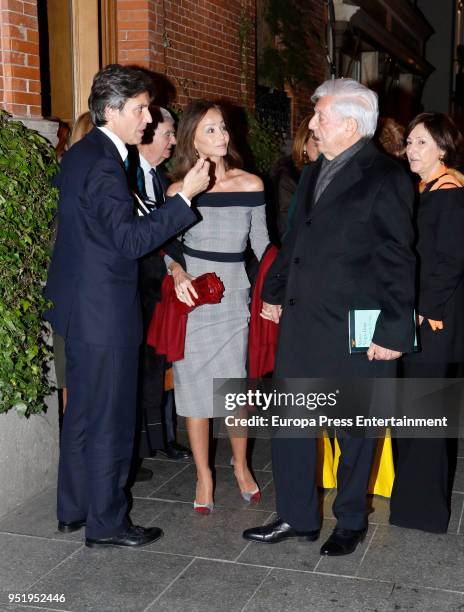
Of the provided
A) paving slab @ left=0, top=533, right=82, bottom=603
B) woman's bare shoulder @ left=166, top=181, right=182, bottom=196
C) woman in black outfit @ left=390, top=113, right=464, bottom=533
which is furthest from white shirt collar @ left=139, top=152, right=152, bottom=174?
paving slab @ left=0, top=533, right=82, bottom=603

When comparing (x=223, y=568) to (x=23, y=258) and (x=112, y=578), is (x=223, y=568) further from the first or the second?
(x=23, y=258)

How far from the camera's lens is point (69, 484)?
172 inches

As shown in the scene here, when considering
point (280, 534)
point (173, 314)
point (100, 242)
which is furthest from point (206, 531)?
point (100, 242)

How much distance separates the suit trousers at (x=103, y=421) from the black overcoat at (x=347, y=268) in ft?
2.54

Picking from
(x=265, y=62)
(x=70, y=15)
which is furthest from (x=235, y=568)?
(x=265, y=62)

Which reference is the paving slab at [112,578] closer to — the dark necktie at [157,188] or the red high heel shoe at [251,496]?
the red high heel shoe at [251,496]

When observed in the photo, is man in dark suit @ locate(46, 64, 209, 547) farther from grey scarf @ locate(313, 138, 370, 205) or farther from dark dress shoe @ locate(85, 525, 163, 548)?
grey scarf @ locate(313, 138, 370, 205)

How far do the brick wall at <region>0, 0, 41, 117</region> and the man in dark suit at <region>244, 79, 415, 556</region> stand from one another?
7.16ft

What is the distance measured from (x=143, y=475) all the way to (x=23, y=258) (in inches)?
64.1

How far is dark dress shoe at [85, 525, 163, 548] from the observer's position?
418 cm

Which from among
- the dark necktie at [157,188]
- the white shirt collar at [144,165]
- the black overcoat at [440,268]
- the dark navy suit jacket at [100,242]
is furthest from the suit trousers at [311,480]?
the white shirt collar at [144,165]

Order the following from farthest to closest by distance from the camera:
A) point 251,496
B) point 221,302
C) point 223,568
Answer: point 251,496 → point 221,302 → point 223,568

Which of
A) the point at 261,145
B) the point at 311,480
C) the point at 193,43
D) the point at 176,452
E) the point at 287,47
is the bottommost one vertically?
the point at 176,452

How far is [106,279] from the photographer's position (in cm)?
392
